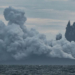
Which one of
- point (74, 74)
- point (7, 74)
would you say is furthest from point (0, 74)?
point (74, 74)

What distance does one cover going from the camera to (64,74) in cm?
16562

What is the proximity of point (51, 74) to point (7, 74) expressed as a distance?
1671cm

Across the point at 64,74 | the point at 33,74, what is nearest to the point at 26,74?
the point at 33,74

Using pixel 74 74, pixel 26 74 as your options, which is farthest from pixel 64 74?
pixel 26 74

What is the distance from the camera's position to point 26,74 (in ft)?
543

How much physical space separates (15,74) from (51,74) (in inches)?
543

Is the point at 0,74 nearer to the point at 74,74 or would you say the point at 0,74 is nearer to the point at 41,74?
the point at 41,74

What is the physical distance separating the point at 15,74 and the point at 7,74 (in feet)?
12.6

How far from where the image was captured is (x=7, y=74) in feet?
536

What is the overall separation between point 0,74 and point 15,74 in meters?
5.99

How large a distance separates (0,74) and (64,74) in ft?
80.0

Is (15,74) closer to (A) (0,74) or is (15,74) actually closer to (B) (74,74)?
(A) (0,74)

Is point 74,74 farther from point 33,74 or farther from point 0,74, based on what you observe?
point 0,74

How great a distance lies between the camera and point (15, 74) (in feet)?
545
